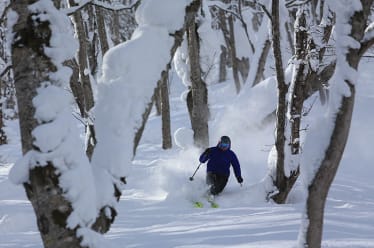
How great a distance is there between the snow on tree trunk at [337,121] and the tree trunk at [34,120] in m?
1.65

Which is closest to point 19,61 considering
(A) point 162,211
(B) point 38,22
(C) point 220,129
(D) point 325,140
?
(B) point 38,22

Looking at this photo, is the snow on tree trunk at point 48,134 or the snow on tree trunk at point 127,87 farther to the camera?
the snow on tree trunk at point 127,87

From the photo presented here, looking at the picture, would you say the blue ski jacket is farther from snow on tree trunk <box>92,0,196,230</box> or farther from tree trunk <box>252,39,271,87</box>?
tree trunk <box>252,39,271,87</box>

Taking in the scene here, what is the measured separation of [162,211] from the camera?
6949mm

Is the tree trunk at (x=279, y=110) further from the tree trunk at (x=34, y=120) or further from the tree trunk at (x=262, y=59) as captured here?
the tree trunk at (x=262, y=59)

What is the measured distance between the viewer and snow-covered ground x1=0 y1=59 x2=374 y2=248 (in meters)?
4.75

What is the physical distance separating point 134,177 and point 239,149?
346 cm

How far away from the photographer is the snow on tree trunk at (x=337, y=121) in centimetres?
309

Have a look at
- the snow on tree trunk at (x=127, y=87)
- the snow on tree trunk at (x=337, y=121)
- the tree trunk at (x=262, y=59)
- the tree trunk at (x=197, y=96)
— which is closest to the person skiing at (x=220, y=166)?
the tree trunk at (x=197, y=96)

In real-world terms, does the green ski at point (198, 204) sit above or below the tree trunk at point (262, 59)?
below

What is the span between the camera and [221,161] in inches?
363

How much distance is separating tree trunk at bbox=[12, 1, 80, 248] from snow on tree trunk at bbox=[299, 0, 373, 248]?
5.40 feet

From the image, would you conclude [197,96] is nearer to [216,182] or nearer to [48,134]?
[216,182]

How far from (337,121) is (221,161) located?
620cm
